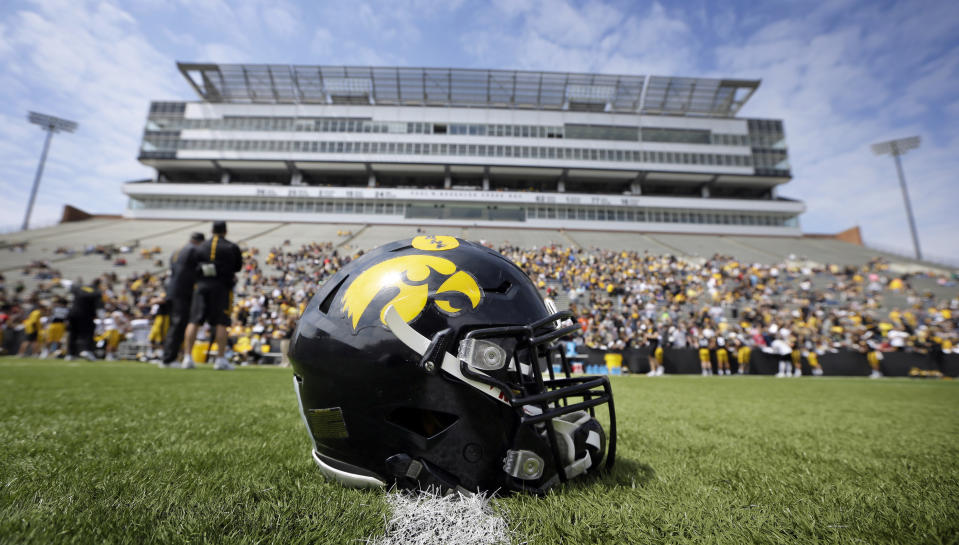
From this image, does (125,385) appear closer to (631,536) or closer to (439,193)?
(631,536)

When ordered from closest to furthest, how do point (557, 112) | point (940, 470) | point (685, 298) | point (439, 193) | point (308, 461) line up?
1. point (308, 461)
2. point (940, 470)
3. point (685, 298)
4. point (439, 193)
5. point (557, 112)

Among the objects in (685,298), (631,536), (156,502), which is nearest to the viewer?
(631,536)

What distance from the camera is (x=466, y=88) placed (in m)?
39.5

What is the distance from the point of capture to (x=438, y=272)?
5.04ft

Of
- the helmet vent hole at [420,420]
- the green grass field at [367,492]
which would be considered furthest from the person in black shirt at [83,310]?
the helmet vent hole at [420,420]

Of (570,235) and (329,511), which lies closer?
(329,511)

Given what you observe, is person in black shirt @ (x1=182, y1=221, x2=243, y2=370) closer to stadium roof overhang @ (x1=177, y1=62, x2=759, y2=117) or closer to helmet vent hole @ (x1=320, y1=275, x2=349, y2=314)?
helmet vent hole @ (x1=320, y1=275, x2=349, y2=314)

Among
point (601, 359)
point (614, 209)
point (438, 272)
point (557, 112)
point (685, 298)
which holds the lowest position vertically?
point (601, 359)

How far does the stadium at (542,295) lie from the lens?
54.7 inches

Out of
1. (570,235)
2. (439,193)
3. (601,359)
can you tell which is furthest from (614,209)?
(601,359)

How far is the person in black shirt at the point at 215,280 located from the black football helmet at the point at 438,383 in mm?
5055

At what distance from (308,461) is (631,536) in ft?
4.78

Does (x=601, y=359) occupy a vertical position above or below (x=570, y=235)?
below

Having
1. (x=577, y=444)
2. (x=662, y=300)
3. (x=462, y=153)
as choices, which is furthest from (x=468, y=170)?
(x=577, y=444)
